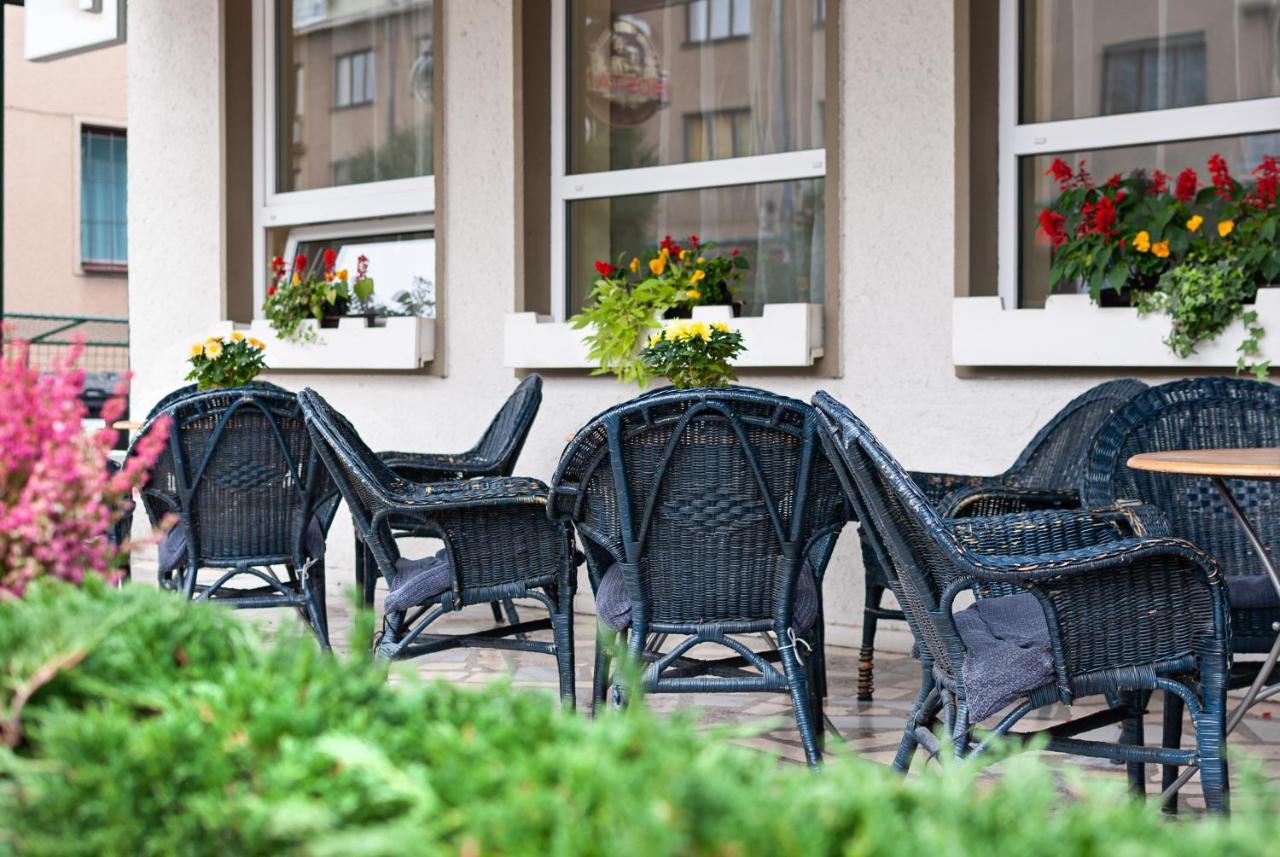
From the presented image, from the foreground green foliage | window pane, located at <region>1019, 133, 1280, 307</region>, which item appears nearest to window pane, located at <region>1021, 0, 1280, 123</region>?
window pane, located at <region>1019, 133, 1280, 307</region>

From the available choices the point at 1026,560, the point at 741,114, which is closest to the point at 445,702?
the point at 1026,560

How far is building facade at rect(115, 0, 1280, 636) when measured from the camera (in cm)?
470

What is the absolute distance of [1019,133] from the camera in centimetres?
482

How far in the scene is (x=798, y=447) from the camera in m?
3.03

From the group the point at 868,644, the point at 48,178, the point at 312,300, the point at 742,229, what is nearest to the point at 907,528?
the point at 868,644

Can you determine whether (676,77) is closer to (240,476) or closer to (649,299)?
(649,299)

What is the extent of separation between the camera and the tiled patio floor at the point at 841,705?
11.3 ft

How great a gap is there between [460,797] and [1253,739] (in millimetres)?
3277

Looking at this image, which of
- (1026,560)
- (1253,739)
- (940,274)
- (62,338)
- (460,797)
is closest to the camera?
(460,797)

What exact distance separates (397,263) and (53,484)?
5.48 meters

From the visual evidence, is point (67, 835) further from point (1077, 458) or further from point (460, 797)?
point (1077, 458)

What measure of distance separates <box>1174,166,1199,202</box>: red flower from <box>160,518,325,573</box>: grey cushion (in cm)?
277

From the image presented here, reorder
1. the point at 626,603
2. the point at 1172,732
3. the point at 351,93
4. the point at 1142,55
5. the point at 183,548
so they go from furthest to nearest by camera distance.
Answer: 1. the point at 351,93
2. the point at 1142,55
3. the point at 183,548
4. the point at 626,603
5. the point at 1172,732

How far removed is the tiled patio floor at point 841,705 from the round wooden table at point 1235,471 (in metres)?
0.27
